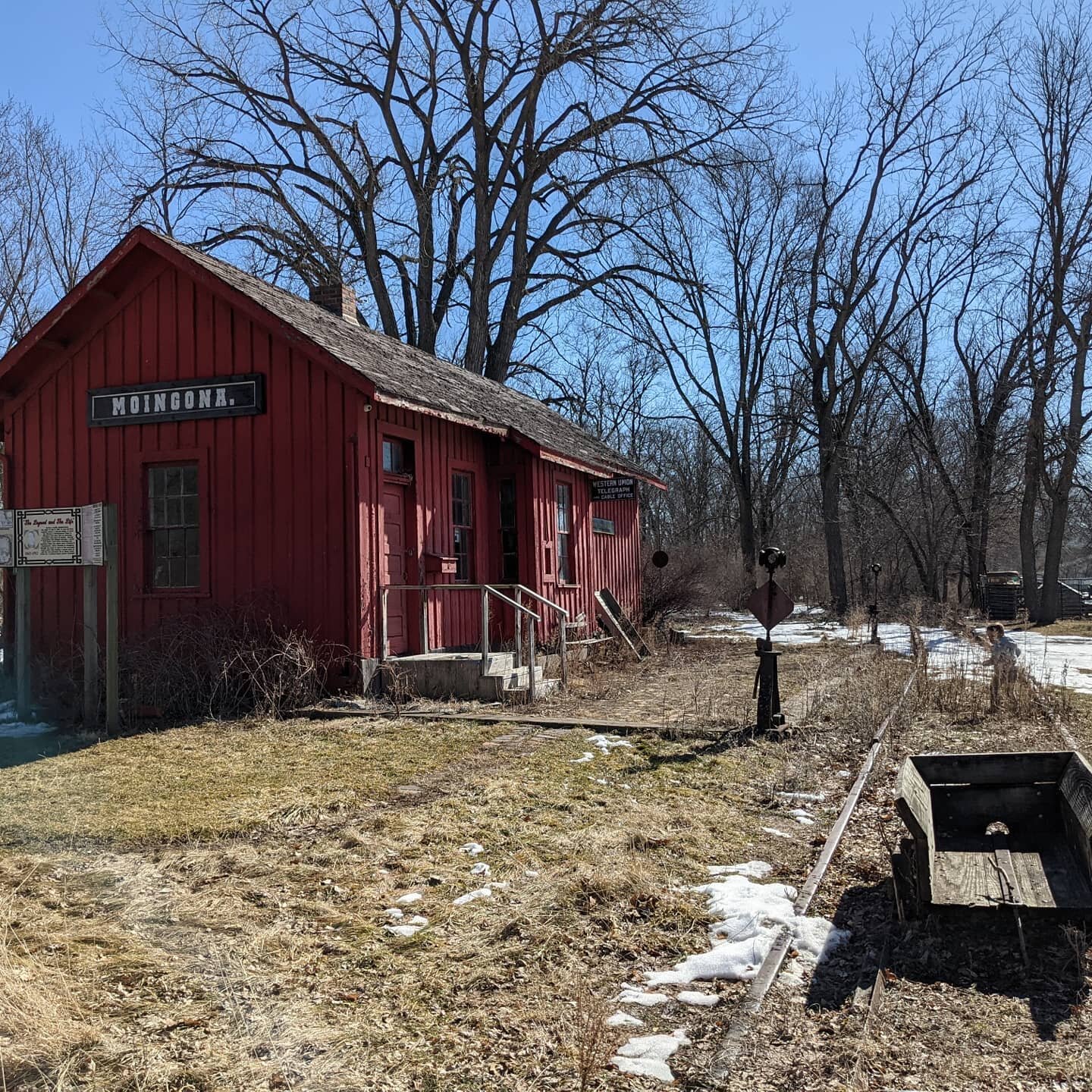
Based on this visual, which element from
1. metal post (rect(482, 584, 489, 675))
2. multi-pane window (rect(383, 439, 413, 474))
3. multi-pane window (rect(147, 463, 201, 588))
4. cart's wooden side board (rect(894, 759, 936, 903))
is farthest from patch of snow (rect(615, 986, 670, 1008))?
multi-pane window (rect(147, 463, 201, 588))

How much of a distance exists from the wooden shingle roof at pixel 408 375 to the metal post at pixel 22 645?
3978 mm

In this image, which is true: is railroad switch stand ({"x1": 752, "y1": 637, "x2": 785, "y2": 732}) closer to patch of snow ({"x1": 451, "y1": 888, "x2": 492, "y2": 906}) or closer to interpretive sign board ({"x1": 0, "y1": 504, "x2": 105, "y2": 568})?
patch of snow ({"x1": 451, "y1": 888, "x2": 492, "y2": 906})

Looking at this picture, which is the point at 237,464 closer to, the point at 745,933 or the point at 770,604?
the point at 770,604

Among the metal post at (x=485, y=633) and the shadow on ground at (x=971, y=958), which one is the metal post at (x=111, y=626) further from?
the shadow on ground at (x=971, y=958)

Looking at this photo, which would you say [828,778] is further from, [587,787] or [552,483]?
[552,483]

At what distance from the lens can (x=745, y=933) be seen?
4.45 m

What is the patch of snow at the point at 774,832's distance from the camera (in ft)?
20.0

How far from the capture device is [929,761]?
19.1 feet

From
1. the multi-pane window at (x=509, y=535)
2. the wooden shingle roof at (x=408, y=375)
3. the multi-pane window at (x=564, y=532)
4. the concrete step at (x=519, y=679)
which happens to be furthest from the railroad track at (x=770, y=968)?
the multi-pane window at (x=564, y=532)

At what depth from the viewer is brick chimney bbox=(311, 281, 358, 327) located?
15648 mm

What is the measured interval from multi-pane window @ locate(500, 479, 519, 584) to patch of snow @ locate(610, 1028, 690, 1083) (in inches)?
464

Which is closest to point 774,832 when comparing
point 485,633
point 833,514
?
point 485,633

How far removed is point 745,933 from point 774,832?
1792 mm

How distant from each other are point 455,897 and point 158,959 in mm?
1435
